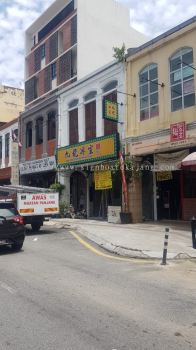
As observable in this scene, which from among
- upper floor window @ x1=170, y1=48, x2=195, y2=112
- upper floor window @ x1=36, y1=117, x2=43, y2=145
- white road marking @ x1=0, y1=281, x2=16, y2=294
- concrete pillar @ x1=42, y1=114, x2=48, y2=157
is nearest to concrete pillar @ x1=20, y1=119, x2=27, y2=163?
upper floor window @ x1=36, y1=117, x2=43, y2=145

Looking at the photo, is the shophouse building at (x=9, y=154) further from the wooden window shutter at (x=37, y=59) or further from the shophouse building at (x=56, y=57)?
the wooden window shutter at (x=37, y=59)

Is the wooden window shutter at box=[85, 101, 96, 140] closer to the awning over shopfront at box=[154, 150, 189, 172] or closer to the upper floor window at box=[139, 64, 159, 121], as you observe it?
the upper floor window at box=[139, 64, 159, 121]

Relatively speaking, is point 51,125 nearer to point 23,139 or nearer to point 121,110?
point 23,139

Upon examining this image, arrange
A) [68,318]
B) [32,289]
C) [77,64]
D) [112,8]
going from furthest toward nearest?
[112,8], [77,64], [32,289], [68,318]

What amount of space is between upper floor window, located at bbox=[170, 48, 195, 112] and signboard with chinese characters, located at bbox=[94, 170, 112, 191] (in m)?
5.93

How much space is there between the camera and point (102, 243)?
1427 cm

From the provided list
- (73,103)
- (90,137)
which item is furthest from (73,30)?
(90,137)

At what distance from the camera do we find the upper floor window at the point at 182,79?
18469 millimetres

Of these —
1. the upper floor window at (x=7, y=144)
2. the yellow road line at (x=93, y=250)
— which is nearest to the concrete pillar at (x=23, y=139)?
the upper floor window at (x=7, y=144)

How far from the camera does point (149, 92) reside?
20875 millimetres

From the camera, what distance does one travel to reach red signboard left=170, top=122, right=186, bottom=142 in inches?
717

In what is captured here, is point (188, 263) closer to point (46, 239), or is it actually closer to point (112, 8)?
point (46, 239)

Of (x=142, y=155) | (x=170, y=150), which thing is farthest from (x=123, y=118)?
(x=170, y=150)

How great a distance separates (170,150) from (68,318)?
1450cm
